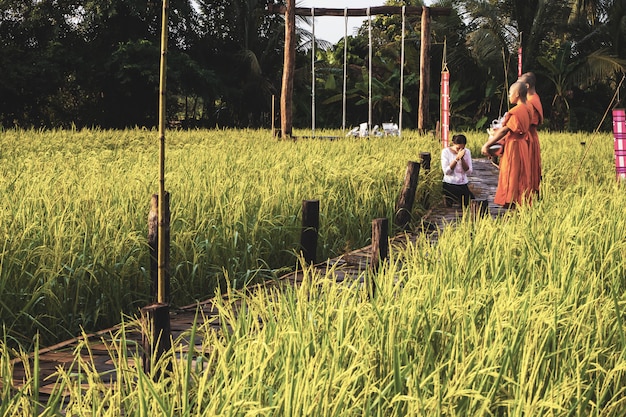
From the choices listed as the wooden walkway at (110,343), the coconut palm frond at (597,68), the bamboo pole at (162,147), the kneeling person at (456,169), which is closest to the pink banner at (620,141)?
the kneeling person at (456,169)

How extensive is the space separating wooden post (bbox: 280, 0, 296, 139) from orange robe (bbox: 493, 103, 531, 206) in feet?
22.0

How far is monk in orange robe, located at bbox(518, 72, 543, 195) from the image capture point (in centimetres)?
625

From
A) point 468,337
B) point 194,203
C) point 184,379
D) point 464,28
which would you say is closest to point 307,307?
point 468,337

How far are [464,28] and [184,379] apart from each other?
68.5 ft

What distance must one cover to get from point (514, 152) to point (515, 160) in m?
0.06

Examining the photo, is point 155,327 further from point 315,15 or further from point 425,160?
point 315,15

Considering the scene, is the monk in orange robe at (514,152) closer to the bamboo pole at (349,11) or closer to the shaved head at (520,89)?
the shaved head at (520,89)

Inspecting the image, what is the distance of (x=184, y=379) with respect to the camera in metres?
2.13

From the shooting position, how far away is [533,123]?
6.38m

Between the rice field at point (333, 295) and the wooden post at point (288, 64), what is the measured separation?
14.2 feet

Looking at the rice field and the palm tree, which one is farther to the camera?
the palm tree

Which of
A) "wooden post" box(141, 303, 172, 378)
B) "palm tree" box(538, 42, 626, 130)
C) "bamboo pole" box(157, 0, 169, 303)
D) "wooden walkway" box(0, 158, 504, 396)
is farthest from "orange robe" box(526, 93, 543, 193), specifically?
"palm tree" box(538, 42, 626, 130)

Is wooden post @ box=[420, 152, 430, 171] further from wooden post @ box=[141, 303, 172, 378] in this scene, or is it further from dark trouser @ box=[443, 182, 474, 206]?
wooden post @ box=[141, 303, 172, 378]

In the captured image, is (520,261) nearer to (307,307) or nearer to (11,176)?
(307,307)
